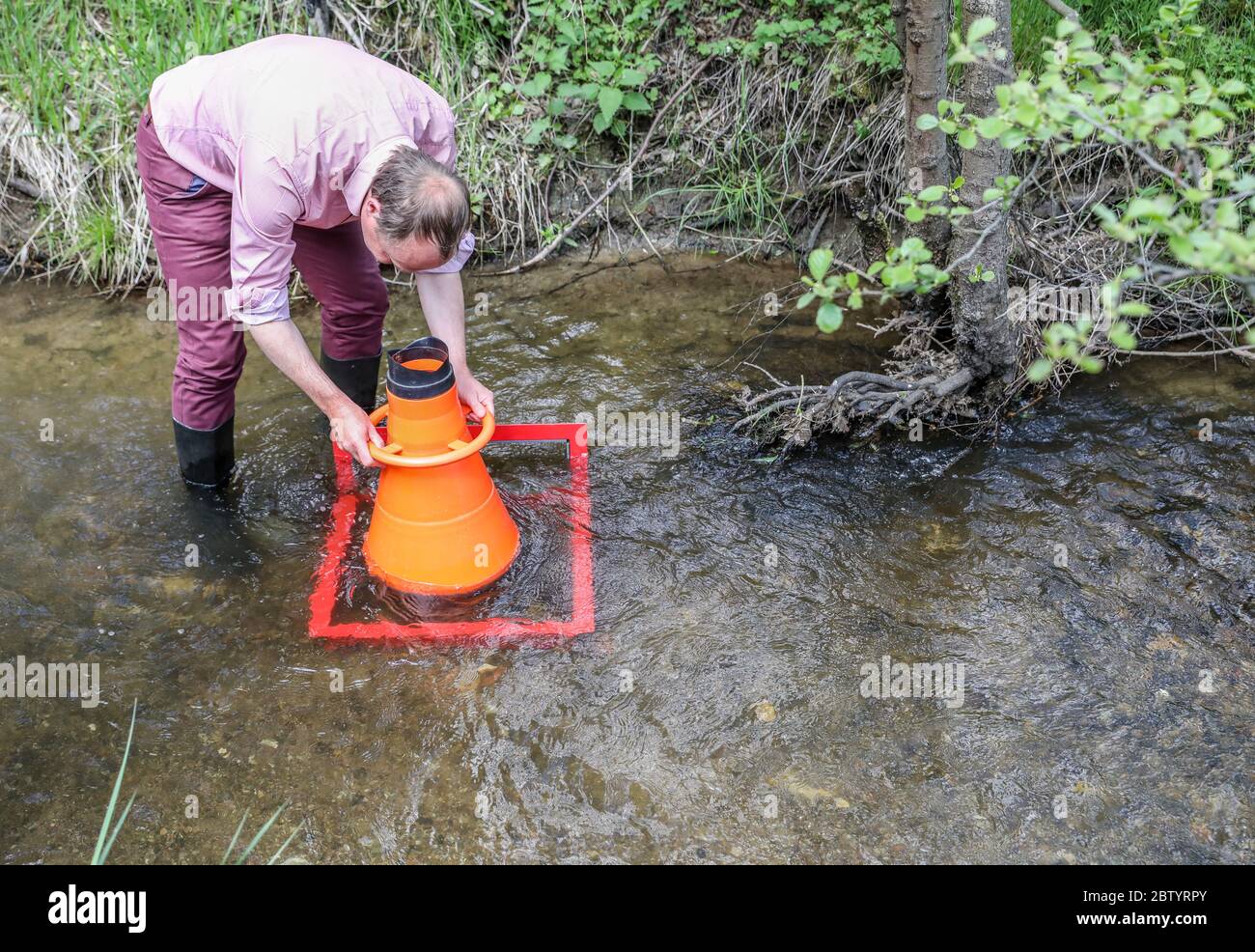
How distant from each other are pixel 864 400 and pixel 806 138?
1.69 metres

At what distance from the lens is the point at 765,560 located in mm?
3238

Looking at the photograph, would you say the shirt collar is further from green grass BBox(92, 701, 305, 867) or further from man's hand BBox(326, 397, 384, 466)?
green grass BBox(92, 701, 305, 867)

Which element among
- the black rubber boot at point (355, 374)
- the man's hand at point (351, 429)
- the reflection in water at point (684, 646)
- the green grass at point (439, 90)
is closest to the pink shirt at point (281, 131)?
the man's hand at point (351, 429)

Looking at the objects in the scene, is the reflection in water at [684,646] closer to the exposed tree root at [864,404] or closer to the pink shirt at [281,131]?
the exposed tree root at [864,404]

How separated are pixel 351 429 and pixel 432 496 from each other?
31 cm

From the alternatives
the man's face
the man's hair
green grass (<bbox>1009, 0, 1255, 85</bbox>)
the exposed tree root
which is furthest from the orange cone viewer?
green grass (<bbox>1009, 0, 1255, 85</bbox>)

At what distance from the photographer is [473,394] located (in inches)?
123

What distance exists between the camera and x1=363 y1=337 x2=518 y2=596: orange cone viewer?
9.36 feet

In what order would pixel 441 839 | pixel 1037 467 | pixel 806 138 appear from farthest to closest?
pixel 806 138 < pixel 1037 467 < pixel 441 839

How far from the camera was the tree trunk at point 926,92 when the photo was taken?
11.0 feet

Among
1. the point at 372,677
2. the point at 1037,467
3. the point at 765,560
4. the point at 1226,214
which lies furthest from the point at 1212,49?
the point at 372,677

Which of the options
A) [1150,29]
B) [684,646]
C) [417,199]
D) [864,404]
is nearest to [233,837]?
[684,646]

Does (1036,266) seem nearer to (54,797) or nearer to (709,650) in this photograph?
(709,650)

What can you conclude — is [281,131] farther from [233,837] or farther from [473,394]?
[233,837]
